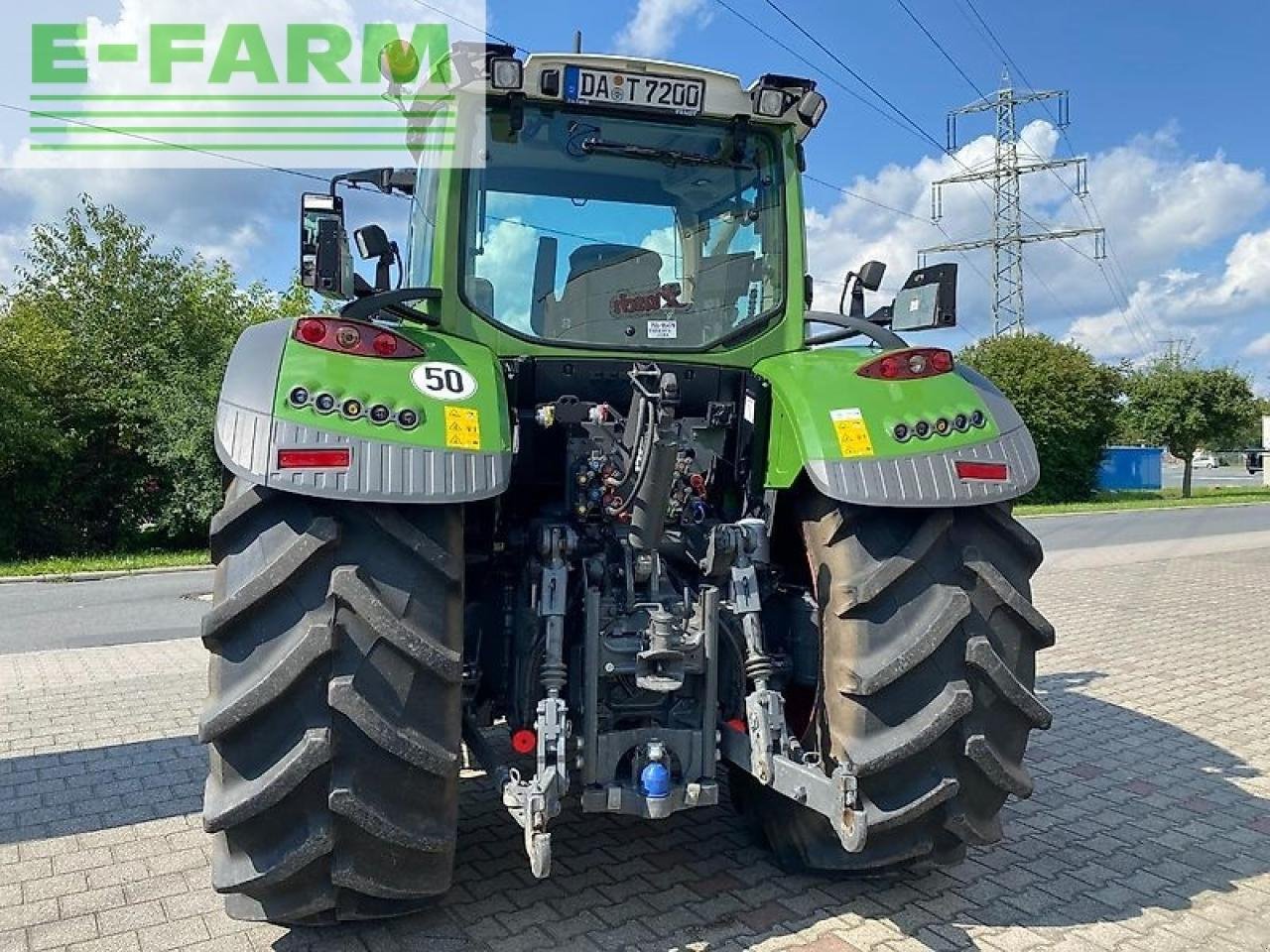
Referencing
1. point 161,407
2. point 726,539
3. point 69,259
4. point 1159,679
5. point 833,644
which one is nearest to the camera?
Result: point 833,644

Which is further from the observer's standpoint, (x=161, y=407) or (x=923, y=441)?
(x=161, y=407)

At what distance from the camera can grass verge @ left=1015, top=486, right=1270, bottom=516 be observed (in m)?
26.9

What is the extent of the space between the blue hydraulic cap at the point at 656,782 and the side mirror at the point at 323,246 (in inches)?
69.6

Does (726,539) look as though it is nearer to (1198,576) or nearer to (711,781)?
(711,781)

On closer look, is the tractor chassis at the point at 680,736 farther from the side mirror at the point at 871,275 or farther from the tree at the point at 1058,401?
the tree at the point at 1058,401

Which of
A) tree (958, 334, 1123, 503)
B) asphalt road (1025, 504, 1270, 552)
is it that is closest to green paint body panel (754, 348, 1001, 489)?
asphalt road (1025, 504, 1270, 552)

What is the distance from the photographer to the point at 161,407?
55.5 ft

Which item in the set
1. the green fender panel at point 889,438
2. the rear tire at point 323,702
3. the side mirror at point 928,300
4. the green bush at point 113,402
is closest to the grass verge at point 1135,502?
the green bush at point 113,402

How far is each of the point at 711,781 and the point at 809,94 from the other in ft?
8.06

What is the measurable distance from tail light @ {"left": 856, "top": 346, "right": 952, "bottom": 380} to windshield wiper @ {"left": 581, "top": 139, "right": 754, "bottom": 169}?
1047 millimetres

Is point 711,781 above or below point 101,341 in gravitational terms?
below

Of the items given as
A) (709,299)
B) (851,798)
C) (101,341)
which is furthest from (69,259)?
(851,798)

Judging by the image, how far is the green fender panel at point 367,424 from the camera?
260 centimetres

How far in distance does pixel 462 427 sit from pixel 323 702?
0.83 meters
